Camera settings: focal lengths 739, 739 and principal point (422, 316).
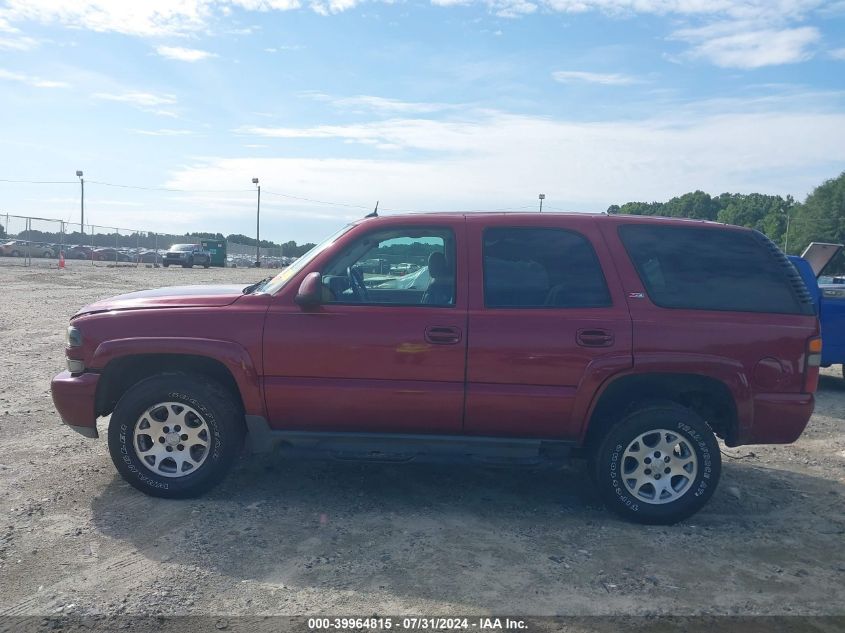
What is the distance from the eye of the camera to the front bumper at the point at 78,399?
16.2 feet

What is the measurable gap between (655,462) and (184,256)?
3991 cm

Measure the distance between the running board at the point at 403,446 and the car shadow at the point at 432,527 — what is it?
0.23m

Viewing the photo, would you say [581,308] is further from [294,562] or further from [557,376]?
[294,562]

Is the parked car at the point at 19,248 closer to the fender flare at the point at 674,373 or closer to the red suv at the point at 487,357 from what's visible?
the red suv at the point at 487,357

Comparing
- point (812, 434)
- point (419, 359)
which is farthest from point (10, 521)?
point (812, 434)

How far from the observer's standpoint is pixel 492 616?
3605mm

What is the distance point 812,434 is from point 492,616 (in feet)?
16.9

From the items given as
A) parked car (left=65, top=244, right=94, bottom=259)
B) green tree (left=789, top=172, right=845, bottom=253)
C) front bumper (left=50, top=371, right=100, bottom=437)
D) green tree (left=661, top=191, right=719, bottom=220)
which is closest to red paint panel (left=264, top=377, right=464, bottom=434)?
front bumper (left=50, top=371, right=100, bottom=437)

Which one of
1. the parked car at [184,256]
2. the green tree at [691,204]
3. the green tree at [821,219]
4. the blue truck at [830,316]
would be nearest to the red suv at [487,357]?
the blue truck at [830,316]

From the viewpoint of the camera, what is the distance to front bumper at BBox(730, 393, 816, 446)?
4816 millimetres

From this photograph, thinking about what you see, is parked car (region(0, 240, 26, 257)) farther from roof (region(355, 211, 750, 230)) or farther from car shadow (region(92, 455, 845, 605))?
roof (region(355, 211, 750, 230))

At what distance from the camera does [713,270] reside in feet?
16.2

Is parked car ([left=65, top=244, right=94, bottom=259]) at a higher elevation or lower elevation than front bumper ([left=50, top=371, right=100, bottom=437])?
higher

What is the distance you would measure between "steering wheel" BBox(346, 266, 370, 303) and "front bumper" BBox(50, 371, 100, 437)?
181 cm
